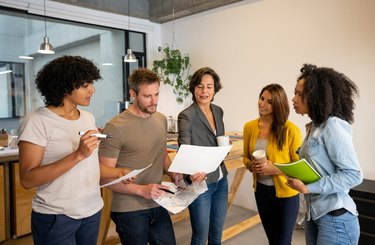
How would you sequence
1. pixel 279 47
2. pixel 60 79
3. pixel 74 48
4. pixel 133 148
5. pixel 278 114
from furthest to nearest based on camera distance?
pixel 74 48
pixel 279 47
pixel 278 114
pixel 133 148
pixel 60 79

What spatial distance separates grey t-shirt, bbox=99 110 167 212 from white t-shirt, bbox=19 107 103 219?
154mm

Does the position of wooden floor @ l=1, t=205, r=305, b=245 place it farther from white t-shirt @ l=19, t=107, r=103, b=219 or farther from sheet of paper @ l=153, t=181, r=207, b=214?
white t-shirt @ l=19, t=107, r=103, b=219

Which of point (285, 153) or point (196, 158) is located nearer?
point (196, 158)

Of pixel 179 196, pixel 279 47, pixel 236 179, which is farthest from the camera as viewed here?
pixel 279 47

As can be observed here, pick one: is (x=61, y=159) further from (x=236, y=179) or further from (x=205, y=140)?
(x=236, y=179)

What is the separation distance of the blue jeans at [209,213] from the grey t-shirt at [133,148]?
0.36 m

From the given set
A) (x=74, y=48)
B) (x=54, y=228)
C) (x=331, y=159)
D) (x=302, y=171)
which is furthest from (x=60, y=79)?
(x=74, y=48)

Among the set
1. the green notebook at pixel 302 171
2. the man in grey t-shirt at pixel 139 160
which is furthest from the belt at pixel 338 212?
the man in grey t-shirt at pixel 139 160

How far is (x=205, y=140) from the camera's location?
6.21 feet

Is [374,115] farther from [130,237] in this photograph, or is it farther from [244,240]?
[130,237]

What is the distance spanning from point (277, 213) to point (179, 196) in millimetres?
673

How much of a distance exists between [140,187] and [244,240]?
2.01 meters

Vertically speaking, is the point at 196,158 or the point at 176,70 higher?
the point at 176,70

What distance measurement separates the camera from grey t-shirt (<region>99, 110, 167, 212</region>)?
1.47 meters
